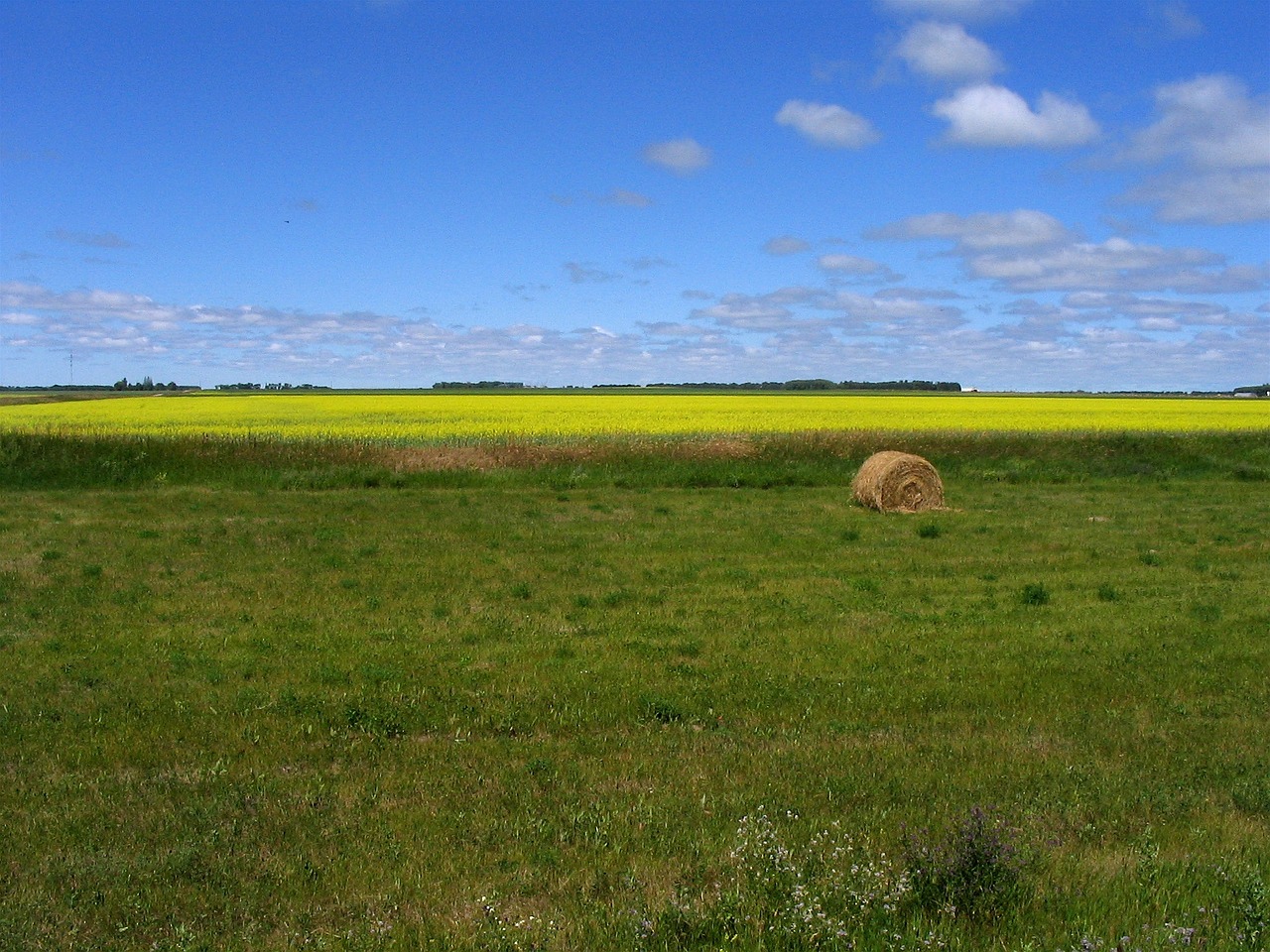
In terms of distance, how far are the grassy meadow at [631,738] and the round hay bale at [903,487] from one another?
364 cm

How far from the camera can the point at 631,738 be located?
7.40 m

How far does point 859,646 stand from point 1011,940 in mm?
5895

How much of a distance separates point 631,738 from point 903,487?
1616 centimetres

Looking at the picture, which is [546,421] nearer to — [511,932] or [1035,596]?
[1035,596]

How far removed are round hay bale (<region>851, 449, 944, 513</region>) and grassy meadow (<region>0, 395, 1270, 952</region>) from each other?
11.9ft

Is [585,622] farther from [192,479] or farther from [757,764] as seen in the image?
[192,479]

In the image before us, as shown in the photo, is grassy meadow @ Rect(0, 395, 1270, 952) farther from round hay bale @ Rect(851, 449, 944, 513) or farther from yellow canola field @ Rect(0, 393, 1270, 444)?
yellow canola field @ Rect(0, 393, 1270, 444)

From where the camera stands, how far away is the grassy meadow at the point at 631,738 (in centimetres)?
470

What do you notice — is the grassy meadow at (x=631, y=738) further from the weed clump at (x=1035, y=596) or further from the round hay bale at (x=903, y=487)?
the round hay bale at (x=903, y=487)

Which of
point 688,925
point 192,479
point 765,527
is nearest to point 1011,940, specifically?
point 688,925

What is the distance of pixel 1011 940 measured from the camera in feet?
14.3

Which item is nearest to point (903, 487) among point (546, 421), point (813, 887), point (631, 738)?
point (631, 738)

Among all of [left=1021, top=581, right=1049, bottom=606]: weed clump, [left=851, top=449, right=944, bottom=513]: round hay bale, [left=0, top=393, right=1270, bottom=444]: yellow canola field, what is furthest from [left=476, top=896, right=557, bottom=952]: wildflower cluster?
[left=0, top=393, right=1270, bottom=444]: yellow canola field

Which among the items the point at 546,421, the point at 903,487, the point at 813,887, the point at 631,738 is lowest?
the point at 631,738
